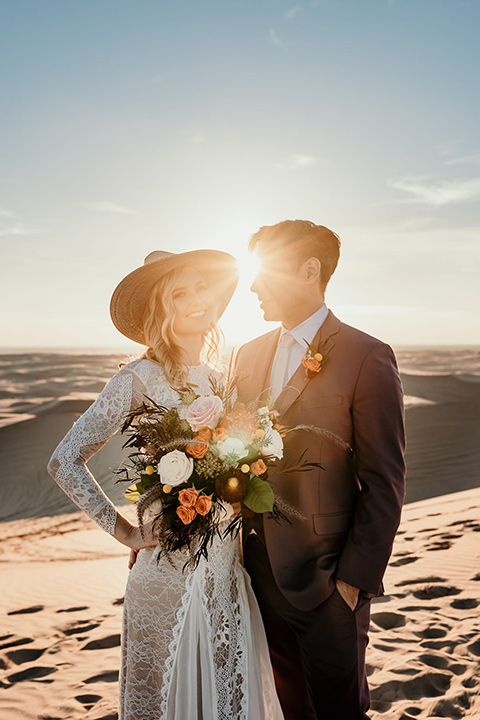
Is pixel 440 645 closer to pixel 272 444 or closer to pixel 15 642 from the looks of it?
pixel 272 444

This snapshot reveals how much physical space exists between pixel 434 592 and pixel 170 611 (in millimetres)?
3788

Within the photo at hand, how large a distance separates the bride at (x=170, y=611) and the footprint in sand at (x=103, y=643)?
238cm

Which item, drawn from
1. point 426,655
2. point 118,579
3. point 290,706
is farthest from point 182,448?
point 118,579

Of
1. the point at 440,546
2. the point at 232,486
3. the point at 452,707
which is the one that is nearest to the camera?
the point at 232,486

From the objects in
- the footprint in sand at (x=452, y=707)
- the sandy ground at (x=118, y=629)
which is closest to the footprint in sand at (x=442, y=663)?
the sandy ground at (x=118, y=629)

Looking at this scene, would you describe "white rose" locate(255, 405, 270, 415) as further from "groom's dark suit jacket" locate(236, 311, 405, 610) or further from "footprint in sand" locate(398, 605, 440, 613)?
"footprint in sand" locate(398, 605, 440, 613)

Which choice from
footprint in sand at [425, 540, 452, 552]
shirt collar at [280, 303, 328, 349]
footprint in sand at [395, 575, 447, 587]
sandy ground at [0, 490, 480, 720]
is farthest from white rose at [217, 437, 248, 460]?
footprint in sand at [425, 540, 452, 552]

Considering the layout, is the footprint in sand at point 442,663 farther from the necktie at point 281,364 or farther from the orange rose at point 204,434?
the orange rose at point 204,434

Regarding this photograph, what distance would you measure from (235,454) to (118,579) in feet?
16.8

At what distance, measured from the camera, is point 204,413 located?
205cm

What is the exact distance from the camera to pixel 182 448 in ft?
6.68

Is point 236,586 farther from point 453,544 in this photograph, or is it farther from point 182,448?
point 453,544

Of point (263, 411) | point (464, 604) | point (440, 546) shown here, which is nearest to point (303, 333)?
point (263, 411)

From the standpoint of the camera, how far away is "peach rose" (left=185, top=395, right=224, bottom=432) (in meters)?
2.04
